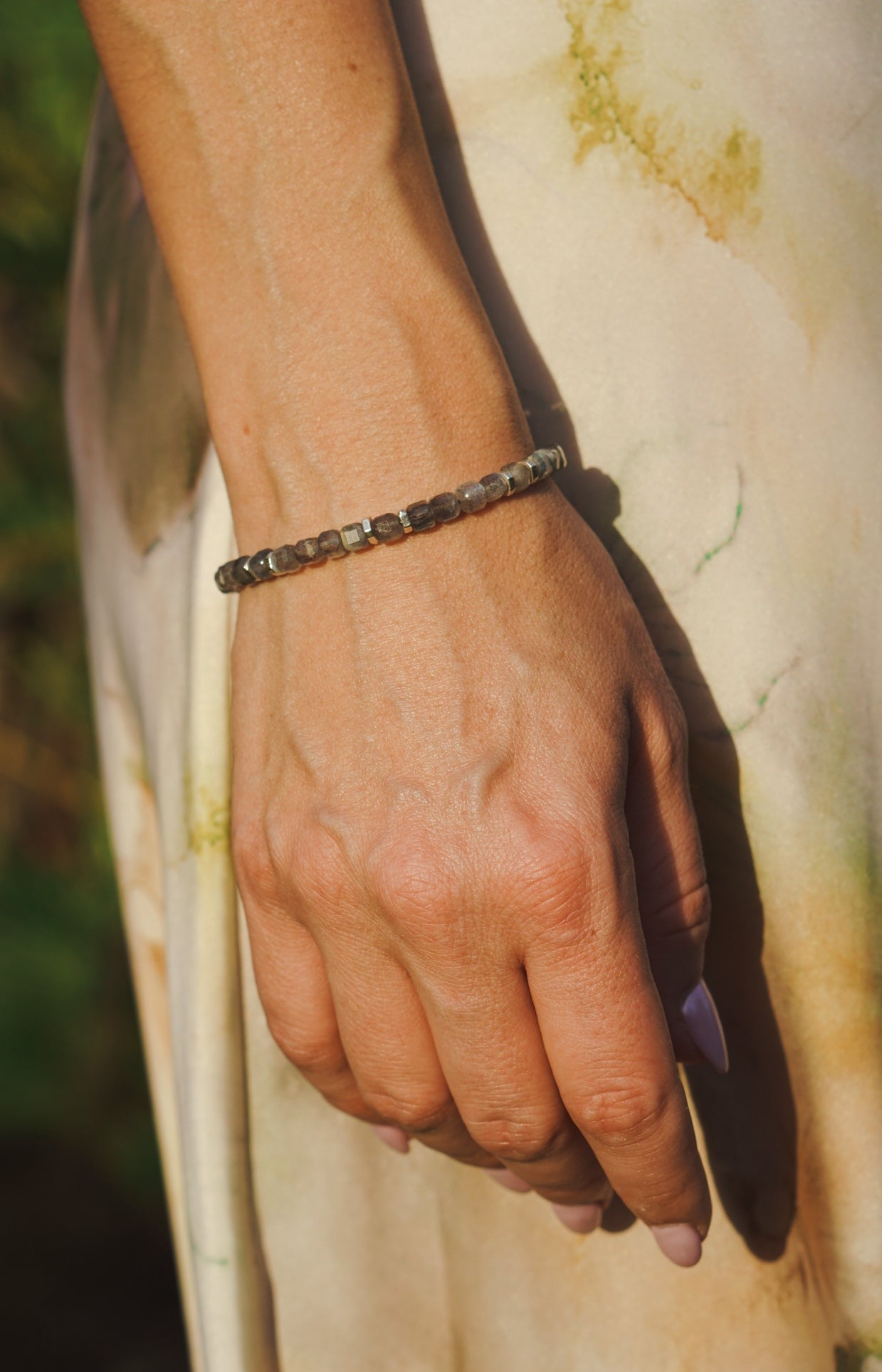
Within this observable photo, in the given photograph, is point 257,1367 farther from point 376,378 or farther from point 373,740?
point 376,378

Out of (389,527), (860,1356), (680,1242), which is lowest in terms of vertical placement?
(860,1356)

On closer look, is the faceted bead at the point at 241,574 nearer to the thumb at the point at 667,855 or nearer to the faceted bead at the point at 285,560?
the faceted bead at the point at 285,560

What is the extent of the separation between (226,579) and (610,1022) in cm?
35

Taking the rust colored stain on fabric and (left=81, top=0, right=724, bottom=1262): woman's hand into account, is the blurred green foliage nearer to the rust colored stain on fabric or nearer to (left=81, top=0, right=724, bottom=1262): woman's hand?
(left=81, top=0, right=724, bottom=1262): woman's hand

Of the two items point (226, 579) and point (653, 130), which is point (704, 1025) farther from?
point (653, 130)

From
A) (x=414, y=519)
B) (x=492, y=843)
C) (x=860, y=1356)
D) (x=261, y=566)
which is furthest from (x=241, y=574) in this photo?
(x=860, y=1356)

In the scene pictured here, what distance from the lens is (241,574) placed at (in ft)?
2.16

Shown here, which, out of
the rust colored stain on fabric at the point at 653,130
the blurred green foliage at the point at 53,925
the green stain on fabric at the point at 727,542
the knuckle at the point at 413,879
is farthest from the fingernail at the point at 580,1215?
the blurred green foliage at the point at 53,925

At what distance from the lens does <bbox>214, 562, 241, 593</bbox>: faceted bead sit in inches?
26.4

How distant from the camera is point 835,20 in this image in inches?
26.9

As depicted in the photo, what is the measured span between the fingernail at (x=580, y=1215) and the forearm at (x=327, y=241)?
47 cm

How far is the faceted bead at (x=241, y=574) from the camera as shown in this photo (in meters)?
0.65

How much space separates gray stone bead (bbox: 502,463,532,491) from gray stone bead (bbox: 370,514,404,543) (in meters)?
0.07

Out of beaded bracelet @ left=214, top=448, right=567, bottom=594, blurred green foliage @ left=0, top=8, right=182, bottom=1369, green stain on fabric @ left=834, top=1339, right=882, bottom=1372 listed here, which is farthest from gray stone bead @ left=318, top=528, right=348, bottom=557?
blurred green foliage @ left=0, top=8, right=182, bottom=1369
